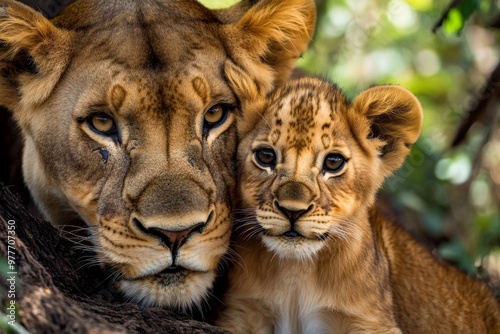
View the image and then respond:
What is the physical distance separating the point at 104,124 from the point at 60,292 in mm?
898

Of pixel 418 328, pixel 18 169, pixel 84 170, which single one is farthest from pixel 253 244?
pixel 18 169

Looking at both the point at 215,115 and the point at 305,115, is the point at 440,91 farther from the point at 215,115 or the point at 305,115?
the point at 305,115

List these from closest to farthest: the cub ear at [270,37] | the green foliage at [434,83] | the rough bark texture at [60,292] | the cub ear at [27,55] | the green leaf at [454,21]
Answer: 1. the rough bark texture at [60,292]
2. the cub ear at [27,55]
3. the cub ear at [270,37]
4. the green leaf at [454,21]
5. the green foliage at [434,83]

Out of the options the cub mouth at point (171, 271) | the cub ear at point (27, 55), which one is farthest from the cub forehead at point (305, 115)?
the cub ear at point (27, 55)

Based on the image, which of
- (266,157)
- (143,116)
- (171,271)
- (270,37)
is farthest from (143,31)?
(171,271)

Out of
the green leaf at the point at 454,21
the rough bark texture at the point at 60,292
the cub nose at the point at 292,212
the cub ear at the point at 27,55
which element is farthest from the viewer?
the green leaf at the point at 454,21

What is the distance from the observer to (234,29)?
4.12 metres

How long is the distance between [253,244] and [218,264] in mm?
191

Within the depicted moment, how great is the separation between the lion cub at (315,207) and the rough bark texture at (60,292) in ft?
1.35

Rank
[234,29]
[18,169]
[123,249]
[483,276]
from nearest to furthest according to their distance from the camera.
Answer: [123,249] < [234,29] < [18,169] < [483,276]

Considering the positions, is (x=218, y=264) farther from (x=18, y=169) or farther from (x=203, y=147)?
(x=18, y=169)

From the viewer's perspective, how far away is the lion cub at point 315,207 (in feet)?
11.1

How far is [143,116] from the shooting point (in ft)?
12.1

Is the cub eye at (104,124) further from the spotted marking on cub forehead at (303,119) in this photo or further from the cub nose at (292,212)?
the cub nose at (292,212)
